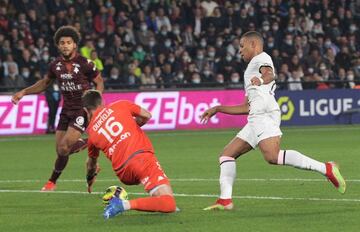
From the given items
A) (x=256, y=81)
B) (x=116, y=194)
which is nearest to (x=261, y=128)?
(x=256, y=81)

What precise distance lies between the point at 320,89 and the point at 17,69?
8.78 metres

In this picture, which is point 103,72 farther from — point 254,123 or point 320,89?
point 254,123

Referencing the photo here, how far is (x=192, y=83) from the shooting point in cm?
2962

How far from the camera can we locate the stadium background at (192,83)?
14.1m

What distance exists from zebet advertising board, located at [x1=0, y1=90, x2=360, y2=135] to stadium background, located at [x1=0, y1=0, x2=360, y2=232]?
0.03 metres

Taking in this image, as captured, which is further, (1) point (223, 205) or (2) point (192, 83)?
(2) point (192, 83)

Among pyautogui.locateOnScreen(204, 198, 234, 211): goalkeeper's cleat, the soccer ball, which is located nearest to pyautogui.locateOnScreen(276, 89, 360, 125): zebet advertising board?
pyautogui.locateOnScreen(204, 198, 234, 211): goalkeeper's cleat

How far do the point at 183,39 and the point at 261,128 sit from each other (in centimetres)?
2178

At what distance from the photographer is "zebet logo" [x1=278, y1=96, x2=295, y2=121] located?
3031 cm

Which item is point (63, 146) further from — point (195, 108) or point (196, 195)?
point (195, 108)

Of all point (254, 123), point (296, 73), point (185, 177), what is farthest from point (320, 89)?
point (254, 123)

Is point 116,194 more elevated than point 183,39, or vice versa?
point 116,194

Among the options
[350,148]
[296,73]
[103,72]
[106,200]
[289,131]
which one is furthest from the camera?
[296,73]

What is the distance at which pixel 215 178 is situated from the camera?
52.8 feet
